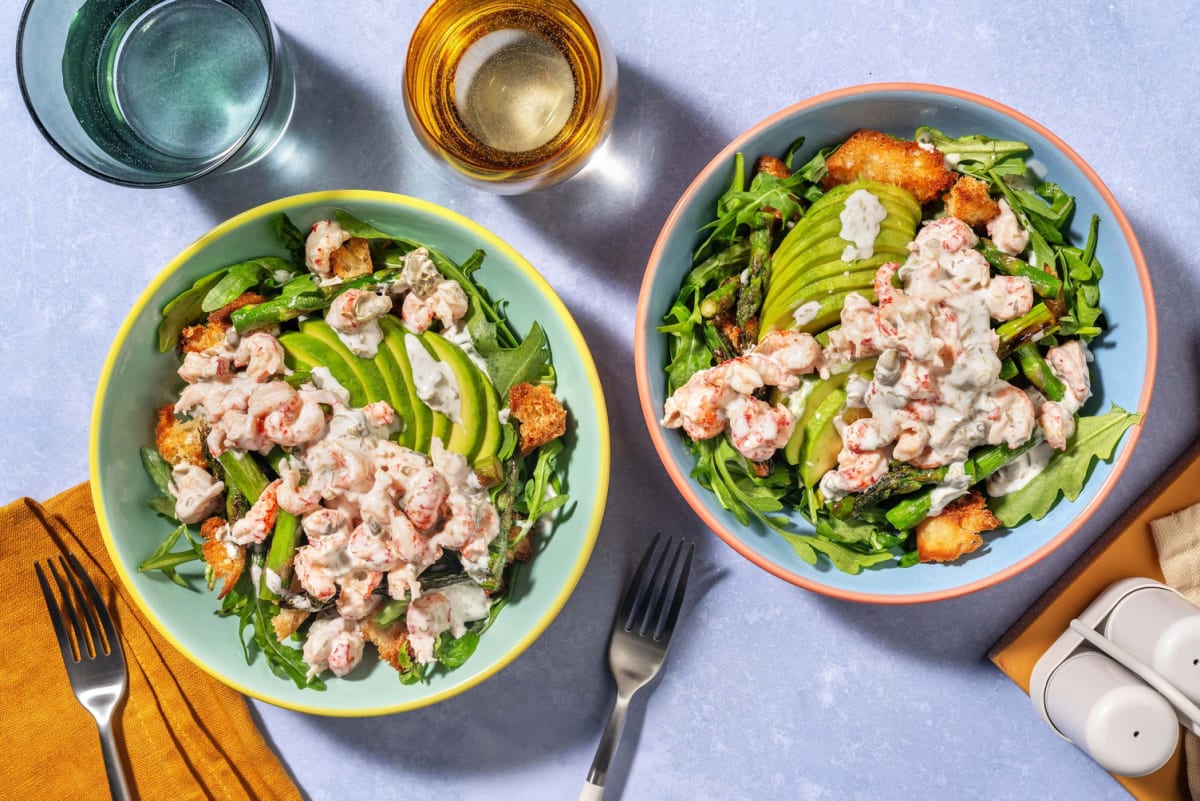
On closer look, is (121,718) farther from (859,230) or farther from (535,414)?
(859,230)

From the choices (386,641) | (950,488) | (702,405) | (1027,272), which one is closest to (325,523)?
(386,641)

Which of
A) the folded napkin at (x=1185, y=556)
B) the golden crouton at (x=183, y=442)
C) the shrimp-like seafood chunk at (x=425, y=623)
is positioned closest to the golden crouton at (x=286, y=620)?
the shrimp-like seafood chunk at (x=425, y=623)

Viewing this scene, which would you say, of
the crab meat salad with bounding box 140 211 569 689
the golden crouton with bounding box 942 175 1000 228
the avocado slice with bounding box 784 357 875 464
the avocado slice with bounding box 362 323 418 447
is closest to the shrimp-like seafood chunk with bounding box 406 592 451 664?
the crab meat salad with bounding box 140 211 569 689

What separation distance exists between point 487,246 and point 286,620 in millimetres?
839

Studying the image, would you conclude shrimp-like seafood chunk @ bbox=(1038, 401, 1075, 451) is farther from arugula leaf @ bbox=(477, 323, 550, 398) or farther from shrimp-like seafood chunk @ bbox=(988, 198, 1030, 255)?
arugula leaf @ bbox=(477, 323, 550, 398)

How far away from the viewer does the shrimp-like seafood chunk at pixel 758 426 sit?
1.66 m

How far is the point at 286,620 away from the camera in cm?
183

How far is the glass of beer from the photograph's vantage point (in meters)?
1.91

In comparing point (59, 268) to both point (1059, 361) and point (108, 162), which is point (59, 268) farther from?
point (1059, 361)

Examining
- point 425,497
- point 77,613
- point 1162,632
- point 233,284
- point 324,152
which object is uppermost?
point 324,152

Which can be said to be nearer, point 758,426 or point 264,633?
point 758,426

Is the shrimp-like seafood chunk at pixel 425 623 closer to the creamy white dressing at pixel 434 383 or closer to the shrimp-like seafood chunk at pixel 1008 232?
the creamy white dressing at pixel 434 383

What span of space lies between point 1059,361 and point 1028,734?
1.00 metres

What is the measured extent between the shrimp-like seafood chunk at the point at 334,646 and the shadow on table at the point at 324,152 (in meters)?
0.97
